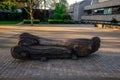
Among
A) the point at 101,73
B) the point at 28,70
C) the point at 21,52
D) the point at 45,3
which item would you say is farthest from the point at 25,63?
the point at 45,3

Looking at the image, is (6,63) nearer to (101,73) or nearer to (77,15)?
(101,73)

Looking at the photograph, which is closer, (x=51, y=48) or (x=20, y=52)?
(x=20, y=52)

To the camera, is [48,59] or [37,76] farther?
[48,59]

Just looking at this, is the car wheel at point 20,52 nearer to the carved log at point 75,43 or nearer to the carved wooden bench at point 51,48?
the carved wooden bench at point 51,48

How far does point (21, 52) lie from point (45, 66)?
108 centimetres

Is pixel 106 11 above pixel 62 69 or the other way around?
the other way around

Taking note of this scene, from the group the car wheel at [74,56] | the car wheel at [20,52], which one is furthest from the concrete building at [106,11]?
the car wheel at [20,52]

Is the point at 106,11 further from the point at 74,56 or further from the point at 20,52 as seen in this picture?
the point at 20,52

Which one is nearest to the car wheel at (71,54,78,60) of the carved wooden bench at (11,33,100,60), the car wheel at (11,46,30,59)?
the carved wooden bench at (11,33,100,60)

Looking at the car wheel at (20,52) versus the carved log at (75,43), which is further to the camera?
the carved log at (75,43)

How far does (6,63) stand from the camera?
8.80 m

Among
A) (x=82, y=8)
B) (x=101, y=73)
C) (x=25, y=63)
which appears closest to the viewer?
(x=101, y=73)

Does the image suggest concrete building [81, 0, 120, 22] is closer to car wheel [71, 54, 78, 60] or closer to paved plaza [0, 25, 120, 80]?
car wheel [71, 54, 78, 60]

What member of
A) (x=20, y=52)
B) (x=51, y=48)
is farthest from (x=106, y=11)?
(x=20, y=52)
